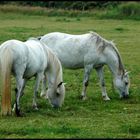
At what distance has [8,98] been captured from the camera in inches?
415

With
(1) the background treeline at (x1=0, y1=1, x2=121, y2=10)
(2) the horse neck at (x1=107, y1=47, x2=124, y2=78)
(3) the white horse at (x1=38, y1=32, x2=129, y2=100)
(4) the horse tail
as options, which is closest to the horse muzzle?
(3) the white horse at (x1=38, y1=32, x2=129, y2=100)

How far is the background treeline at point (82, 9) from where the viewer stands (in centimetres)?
4753

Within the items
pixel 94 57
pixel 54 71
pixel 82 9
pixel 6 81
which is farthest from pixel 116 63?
pixel 82 9

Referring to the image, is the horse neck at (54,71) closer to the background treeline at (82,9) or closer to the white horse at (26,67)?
the white horse at (26,67)

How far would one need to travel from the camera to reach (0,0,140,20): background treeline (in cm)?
4753

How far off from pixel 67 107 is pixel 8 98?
223cm

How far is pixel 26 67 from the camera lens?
37.4 feet

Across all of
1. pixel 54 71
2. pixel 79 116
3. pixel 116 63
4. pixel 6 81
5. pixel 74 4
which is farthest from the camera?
pixel 74 4

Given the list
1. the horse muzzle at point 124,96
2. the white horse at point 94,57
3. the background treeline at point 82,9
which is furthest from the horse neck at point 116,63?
the background treeline at point 82,9

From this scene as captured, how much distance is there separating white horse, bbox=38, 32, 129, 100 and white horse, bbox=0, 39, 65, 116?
1.58 metres

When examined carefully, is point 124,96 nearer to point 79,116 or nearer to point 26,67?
point 79,116

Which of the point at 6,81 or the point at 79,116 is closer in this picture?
the point at 6,81

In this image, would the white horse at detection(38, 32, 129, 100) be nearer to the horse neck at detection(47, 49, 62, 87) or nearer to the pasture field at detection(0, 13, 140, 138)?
the pasture field at detection(0, 13, 140, 138)

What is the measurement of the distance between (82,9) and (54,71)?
44.6m
